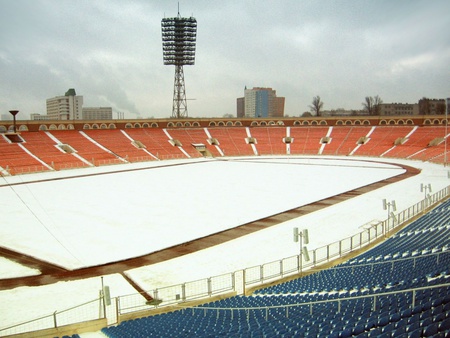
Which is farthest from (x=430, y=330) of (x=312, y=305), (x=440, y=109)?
(x=440, y=109)

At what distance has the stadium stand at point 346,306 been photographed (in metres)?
8.10

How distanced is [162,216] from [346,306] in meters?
18.9

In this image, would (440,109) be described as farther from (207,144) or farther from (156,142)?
(156,142)

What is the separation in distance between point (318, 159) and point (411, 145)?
16147 mm

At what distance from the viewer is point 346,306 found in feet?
34.8

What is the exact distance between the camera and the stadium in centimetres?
1084

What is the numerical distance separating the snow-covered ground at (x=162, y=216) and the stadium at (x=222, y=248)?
4.5 inches

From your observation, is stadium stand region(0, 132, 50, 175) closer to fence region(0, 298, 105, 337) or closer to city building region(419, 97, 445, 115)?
fence region(0, 298, 105, 337)

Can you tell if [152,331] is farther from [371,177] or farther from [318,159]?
[318,159]

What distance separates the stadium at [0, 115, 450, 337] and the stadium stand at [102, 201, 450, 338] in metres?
0.06

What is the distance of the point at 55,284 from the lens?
16.5 m

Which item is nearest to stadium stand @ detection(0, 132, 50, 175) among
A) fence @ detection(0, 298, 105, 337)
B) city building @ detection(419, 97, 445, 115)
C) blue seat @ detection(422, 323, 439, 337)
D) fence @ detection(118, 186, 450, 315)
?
fence @ detection(0, 298, 105, 337)

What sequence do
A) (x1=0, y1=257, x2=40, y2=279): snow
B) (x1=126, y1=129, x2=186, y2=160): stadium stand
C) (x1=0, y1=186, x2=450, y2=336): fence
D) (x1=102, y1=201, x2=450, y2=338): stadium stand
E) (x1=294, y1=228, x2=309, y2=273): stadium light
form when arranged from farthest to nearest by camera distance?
(x1=126, y1=129, x2=186, y2=160): stadium stand < (x1=0, y1=257, x2=40, y2=279): snow < (x1=294, y1=228, x2=309, y2=273): stadium light < (x1=0, y1=186, x2=450, y2=336): fence < (x1=102, y1=201, x2=450, y2=338): stadium stand

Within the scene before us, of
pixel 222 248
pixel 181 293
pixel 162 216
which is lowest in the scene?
pixel 181 293
